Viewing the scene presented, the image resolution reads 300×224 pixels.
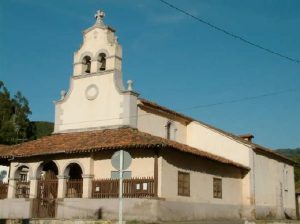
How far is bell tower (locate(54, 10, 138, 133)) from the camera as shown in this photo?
25.0 meters

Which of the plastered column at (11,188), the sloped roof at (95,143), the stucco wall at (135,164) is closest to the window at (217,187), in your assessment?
the sloped roof at (95,143)

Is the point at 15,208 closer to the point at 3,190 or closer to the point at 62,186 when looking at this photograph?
the point at 3,190

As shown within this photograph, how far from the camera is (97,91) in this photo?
26.1 metres

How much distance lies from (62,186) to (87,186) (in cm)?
165

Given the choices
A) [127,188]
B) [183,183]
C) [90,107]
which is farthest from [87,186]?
[90,107]

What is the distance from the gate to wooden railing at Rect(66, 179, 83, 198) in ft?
2.48

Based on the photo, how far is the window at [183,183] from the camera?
2233cm

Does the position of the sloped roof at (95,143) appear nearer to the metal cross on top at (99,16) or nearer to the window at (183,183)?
the window at (183,183)

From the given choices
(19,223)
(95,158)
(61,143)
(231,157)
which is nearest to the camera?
(19,223)

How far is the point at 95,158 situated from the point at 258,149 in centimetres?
1204

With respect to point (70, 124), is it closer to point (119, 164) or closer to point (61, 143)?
point (61, 143)

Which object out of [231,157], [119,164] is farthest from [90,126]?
[119,164]

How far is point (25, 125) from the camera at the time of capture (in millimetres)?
60531

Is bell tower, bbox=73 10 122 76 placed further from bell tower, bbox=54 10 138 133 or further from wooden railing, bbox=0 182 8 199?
wooden railing, bbox=0 182 8 199
